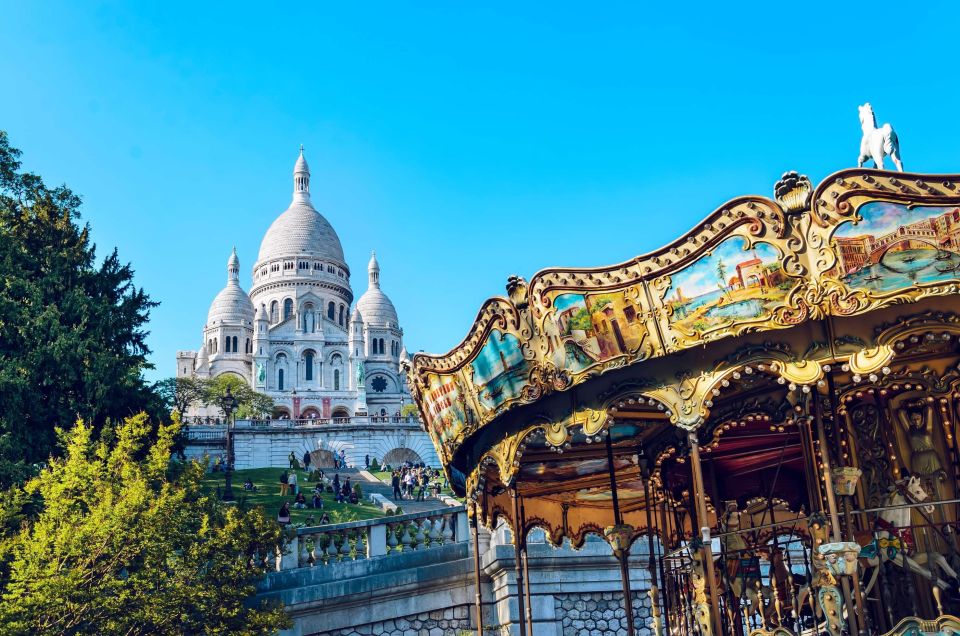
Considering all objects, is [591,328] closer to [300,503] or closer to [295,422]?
[300,503]

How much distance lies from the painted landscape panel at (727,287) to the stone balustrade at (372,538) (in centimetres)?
808

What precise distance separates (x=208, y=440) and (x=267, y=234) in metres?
39.1

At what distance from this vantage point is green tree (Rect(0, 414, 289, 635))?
1270cm

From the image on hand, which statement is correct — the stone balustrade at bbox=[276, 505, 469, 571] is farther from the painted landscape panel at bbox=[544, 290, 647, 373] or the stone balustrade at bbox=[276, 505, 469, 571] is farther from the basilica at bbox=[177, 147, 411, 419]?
the basilica at bbox=[177, 147, 411, 419]

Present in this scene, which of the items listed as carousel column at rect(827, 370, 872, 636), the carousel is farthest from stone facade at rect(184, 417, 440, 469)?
carousel column at rect(827, 370, 872, 636)

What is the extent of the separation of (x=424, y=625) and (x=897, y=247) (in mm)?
10216

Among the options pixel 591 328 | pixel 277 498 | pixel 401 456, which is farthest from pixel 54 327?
pixel 401 456

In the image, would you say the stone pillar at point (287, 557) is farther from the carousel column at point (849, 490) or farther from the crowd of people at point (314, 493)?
the crowd of people at point (314, 493)

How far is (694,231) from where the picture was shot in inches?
330

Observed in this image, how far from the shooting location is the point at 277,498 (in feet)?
91.9

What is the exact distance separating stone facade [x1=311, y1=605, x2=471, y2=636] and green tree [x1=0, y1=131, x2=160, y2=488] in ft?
24.8

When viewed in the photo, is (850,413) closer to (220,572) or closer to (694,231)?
(694,231)

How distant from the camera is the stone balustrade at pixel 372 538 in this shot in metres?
14.7

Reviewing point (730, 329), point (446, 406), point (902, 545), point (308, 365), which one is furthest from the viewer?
point (308, 365)
